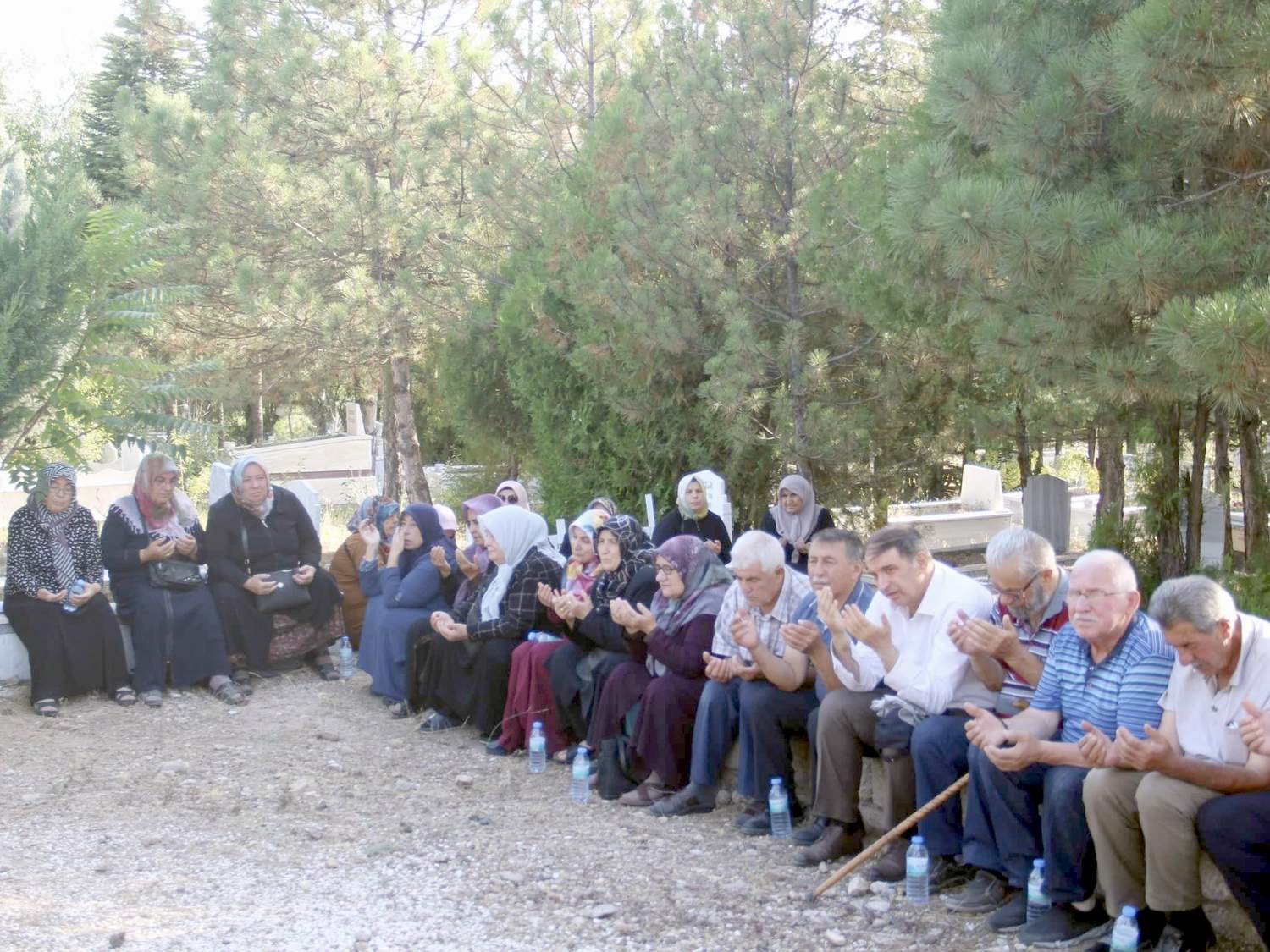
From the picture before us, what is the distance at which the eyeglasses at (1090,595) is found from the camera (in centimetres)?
404

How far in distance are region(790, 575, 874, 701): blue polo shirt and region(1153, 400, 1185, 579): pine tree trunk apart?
360 centimetres

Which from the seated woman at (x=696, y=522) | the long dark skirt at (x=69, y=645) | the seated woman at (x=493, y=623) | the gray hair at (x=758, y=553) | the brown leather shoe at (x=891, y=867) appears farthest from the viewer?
the seated woman at (x=696, y=522)

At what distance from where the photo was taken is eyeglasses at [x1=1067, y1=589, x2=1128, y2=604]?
159 inches

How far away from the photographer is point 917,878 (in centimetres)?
436

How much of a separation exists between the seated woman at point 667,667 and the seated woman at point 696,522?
265 cm

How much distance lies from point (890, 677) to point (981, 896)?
31.2 inches

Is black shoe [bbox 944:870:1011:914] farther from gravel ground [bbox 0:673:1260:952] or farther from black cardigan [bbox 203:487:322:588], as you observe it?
black cardigan [bbox 203:487:322:588]

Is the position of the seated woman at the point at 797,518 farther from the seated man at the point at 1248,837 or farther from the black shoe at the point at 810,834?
the seated man at the point at 1248,837

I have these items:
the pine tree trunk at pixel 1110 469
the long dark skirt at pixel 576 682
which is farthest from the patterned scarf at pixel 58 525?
the pine tree trunk at pixel 1110 469

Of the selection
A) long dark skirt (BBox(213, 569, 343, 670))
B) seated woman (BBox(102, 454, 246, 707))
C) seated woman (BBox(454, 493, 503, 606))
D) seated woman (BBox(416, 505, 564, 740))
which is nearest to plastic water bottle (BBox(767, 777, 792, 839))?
seated woman (BBox(416, 505, 564, 740))

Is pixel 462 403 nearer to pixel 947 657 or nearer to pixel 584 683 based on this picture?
pixel 584 683

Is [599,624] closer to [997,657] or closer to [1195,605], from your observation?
[997,657]

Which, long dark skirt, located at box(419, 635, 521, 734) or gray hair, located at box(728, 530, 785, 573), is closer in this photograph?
gray hair, located at box(728, 530, 785, 573)

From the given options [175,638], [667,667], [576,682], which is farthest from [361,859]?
[175,638]
